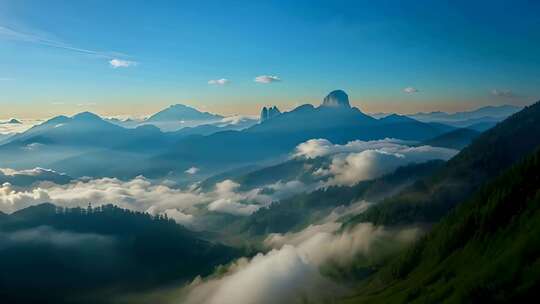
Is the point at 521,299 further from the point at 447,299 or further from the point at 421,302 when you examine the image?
the point at 421,302

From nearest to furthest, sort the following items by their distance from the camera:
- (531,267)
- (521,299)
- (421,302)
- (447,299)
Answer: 1. (521,299)
2. (531,267)
3. (447,299)
4. (421,302)

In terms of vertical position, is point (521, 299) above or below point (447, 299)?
above

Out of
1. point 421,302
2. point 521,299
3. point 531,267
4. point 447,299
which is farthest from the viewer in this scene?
point 421,302

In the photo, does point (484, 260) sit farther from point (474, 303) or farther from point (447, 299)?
point (474, 303)

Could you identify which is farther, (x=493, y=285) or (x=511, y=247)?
(x=511, y=247)

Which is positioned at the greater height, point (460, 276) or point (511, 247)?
point (511, 247)

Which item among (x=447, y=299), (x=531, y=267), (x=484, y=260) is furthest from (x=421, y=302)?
(x=531, y=267)

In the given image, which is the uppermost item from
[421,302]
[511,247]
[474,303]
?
[511,247]

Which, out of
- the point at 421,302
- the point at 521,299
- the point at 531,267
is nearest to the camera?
the point at 521,299

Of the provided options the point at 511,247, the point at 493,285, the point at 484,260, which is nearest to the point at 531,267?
the point at 493,285
